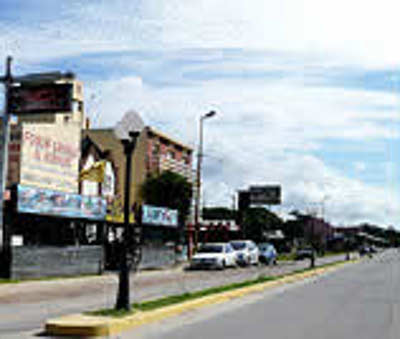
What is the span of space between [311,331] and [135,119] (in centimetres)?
548

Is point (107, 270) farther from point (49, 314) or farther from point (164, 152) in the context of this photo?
point (164, 152)

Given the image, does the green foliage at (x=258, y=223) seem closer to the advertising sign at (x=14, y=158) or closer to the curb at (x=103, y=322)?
the advertising sign at (x=14, y=158)

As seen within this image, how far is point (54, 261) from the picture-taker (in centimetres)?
2683

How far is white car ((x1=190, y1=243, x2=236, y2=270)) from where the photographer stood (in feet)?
120

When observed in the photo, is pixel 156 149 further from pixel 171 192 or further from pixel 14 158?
pixel 14 158

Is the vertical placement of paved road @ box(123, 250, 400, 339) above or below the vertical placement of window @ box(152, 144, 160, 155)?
below

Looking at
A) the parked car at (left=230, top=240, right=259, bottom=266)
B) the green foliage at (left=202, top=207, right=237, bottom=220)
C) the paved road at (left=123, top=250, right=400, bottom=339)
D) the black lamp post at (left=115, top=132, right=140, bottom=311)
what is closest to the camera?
the paved road at (left=123, top=250, right=400, bottom=339)

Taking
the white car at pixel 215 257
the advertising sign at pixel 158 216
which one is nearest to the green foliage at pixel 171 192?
the advertising sign at pixel 158 216

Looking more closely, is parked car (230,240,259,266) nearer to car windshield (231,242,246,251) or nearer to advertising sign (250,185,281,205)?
car windshield (231,242,246,251)

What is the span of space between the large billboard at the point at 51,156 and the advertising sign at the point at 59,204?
3.90m

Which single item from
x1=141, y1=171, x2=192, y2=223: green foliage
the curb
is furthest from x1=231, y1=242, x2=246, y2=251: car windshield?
the curb

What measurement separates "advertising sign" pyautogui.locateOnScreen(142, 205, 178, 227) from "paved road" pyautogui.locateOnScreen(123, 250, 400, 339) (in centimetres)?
1616

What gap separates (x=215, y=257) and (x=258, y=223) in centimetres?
6512

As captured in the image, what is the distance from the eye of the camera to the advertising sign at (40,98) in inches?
1054
